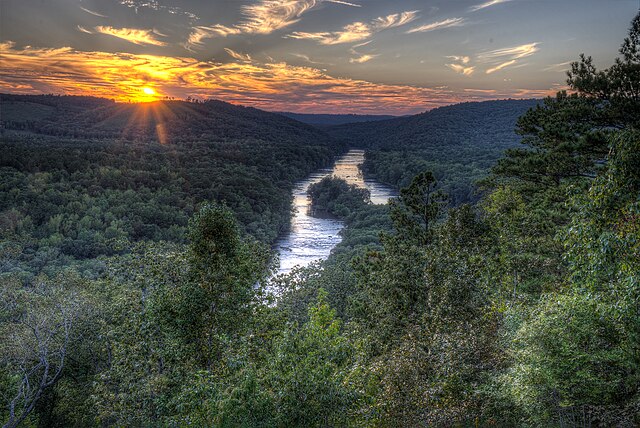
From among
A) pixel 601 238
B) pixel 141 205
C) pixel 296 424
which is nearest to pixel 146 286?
pixel 296 424

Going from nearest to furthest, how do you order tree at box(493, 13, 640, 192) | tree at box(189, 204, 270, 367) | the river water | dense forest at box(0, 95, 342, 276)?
tree at box(189, 204, 270, 367) → tree at box(493, 13, 640, 192) → dense forest at box(0, 95, 342, 276) → the river water

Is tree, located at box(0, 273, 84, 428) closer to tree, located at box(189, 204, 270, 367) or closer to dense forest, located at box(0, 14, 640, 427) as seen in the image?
dense forest, located at box(0, 14, 640, 427)

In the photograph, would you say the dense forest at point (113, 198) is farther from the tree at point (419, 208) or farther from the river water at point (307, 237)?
the tree at point (419, 208)

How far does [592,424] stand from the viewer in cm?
1026

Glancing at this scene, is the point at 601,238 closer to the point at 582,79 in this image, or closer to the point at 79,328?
the point at 582,79

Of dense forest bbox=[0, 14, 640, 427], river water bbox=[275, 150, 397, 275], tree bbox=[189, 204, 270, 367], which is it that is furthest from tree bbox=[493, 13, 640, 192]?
river water bbox=[275, 150, 397, 275]

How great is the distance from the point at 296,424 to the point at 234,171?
309 ft

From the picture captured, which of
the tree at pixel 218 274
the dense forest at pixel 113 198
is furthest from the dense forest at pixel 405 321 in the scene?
the dense forest at pixel 113 198

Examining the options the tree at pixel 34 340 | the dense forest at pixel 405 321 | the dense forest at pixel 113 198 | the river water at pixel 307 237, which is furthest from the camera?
the river water at pixel 307 237

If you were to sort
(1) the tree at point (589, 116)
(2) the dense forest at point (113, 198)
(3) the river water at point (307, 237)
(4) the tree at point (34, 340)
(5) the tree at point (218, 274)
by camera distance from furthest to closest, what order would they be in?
(3) the river water at point (307, 237), (2) the dense forest at point (113, 198), (1) the tree at point (589, 116), (4) the tree at point (34, 340), (5) the tree at point (218, 274)

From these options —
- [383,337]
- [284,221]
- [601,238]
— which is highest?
[601,238]

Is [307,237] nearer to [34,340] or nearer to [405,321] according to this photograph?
[34,340]

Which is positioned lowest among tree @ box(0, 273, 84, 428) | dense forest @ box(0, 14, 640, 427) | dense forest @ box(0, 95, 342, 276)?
dense forest @ box(0, 95, 342, 276)

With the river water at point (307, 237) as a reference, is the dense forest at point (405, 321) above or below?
above
